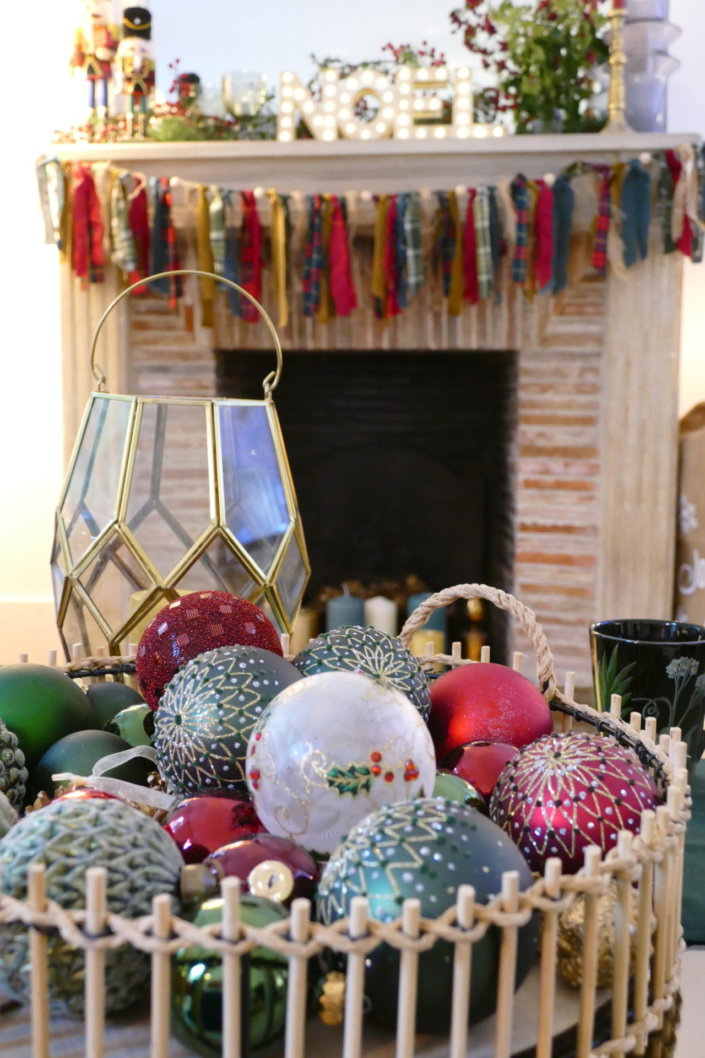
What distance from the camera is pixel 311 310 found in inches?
93.3

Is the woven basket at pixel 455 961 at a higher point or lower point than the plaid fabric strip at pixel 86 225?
lower

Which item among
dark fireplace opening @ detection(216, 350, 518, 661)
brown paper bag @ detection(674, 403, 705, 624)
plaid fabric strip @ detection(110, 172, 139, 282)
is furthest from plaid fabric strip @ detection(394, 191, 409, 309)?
brown paper bag @ detection(674, 403, 705, 624)

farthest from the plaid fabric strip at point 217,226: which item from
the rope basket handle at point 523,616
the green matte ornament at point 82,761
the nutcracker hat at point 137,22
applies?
the green matte ornament at point 82,761

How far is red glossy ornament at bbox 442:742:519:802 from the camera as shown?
0.63m

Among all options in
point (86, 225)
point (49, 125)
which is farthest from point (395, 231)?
point (49, 125)

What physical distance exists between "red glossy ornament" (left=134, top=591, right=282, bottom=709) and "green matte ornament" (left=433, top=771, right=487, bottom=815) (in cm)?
16

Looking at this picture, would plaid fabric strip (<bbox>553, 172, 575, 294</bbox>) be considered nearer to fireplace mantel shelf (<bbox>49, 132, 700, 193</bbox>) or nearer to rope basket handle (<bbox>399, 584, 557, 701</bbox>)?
fireplace mantel shelf (<bbox>49, 132, 700, 193</bbox>)

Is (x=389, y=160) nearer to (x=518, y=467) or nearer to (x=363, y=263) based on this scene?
(x=363, y=263)

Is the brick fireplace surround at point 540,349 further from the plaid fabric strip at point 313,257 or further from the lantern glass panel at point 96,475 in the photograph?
the lantern glass panel at point 96,475

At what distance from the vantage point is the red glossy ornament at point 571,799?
527 mm

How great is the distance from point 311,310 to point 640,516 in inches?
35.5

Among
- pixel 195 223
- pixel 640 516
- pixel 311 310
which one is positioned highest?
pixel 195 223

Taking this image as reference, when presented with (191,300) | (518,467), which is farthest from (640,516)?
(191,300)

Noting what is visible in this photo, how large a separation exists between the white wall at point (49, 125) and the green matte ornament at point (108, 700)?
6.78ft
